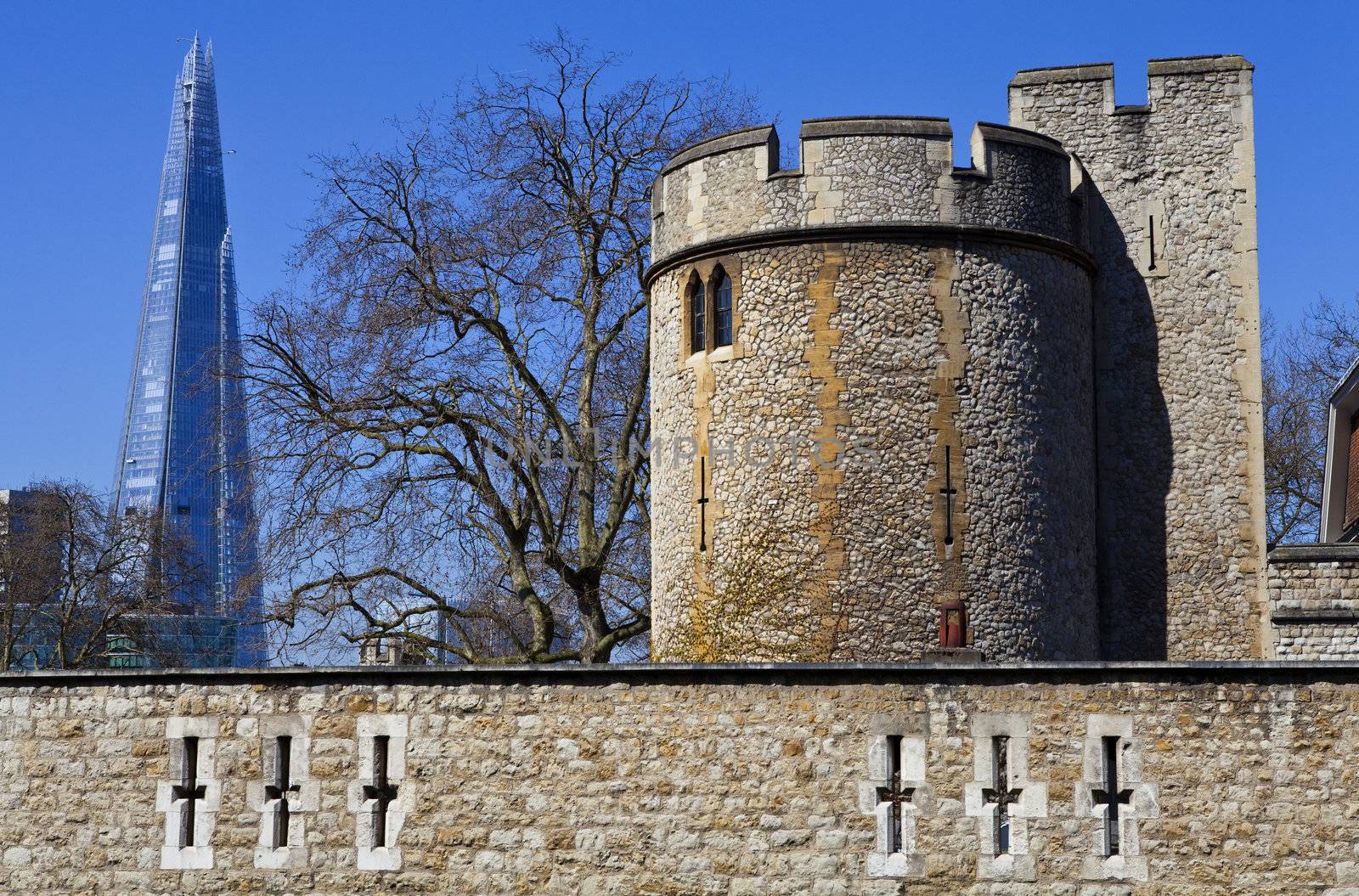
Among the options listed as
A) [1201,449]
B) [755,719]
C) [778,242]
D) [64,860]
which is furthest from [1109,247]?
[64,860]

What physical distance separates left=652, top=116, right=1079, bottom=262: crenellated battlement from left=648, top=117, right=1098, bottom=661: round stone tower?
20 millimetres

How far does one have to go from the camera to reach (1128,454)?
20375 millimetres

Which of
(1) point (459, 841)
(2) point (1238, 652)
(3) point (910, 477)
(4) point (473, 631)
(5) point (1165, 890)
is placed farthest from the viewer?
(4) point (473, 631)

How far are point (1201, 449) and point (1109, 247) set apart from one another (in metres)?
2.31

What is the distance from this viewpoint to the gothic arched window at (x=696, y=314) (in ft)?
64.2

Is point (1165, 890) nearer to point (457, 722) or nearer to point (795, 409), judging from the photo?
point (457, 722)

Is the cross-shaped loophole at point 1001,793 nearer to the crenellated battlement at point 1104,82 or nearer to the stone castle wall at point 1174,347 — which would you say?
the stone castle wall at point 1174,347

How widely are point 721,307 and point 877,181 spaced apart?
1.98 metres

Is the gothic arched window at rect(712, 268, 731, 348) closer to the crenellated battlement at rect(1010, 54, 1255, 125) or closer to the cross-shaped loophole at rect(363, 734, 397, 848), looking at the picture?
the crenellated battlement at rect(1010, 54, 1255, 125)

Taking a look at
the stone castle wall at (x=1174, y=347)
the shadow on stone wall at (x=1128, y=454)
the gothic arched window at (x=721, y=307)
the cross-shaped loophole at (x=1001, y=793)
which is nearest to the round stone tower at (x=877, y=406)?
the gothic arched window at (x=721, y=307)

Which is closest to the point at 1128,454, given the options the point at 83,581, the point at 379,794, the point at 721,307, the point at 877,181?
the point at 877,181

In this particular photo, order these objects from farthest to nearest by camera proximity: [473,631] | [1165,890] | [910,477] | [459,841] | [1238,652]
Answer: [473,631] < [1238,652] < [910,477] < [459,841] < [1165,890]

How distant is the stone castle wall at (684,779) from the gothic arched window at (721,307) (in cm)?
557

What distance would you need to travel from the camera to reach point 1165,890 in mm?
13695
